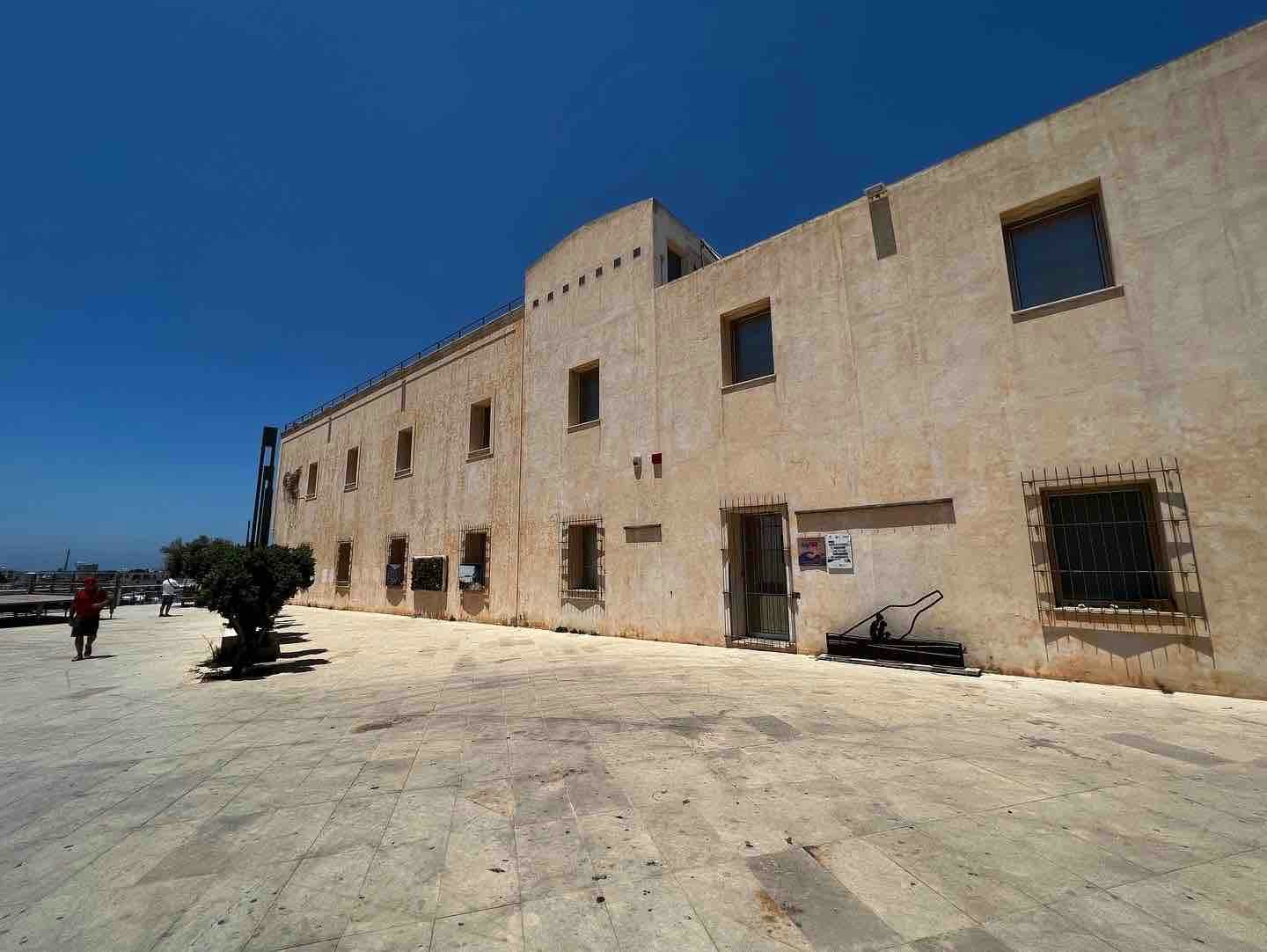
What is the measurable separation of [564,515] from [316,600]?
15.1 m

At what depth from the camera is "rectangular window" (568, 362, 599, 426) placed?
13.3 metres

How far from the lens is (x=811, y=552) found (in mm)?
8953

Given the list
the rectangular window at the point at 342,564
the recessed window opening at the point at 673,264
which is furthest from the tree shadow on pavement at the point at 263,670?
the rectangular window at the point at 342,564

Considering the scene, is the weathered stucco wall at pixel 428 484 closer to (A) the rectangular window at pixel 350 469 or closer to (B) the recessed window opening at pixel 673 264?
(A) the rectangular window at pixel 350 469

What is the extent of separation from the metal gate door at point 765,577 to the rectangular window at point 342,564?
16880 millimetres

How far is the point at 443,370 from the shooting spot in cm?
1775

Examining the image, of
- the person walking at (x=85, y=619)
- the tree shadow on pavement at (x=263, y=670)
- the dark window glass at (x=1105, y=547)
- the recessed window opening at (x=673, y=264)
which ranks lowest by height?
the tree shadow on pavement at (x=263, y=670)

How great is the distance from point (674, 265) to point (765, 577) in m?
7.44

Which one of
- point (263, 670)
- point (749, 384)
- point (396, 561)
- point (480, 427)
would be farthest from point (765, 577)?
point (396, 561)

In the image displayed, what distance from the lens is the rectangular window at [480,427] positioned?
16297mm

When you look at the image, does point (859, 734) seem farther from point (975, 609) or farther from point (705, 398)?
point (705, 398)

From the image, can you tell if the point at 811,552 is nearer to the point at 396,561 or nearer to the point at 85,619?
the point at 85,619

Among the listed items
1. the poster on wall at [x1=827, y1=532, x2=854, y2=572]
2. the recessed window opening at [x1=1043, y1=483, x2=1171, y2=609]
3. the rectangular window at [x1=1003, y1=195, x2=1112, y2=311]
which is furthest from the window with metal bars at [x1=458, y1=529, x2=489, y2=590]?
the rectangular window at [x1=1003, y1=195, x2=1112, y2=311]

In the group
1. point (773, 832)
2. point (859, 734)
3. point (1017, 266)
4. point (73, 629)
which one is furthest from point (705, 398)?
point (73, 629)
